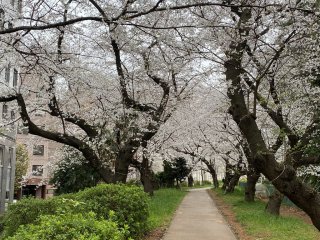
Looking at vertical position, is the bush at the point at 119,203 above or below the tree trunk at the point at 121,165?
below

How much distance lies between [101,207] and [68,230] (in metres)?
5.01

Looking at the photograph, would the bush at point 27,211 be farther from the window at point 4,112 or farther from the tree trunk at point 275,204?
the window at point 4,112

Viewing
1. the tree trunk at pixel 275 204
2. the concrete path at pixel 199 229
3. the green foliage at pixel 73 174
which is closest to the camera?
the concrete path at pixel 199 229

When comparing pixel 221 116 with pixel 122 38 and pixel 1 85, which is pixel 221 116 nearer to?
pixel 122 38

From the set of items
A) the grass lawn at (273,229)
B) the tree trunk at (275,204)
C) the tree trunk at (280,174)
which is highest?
the tree trunk at (280,174)

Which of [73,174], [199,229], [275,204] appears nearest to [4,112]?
[73,174]

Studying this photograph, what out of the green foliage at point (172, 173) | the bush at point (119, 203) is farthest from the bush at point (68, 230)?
the green foliage at point (172, 173)

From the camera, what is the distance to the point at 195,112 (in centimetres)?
2288

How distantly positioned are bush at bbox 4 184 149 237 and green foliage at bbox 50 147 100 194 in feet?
44.2

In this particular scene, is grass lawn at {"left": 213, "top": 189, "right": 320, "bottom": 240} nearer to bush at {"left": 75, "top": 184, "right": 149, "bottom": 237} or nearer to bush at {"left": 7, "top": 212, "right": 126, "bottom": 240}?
bush at {"left": 75, "top": 184, "right": 149, "bottom": 237}

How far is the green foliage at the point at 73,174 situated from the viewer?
81.6 ft

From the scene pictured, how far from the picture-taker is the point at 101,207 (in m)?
9.80

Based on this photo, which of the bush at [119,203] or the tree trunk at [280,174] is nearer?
the tree trunk at [280,174]

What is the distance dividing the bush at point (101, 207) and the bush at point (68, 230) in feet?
9.56
